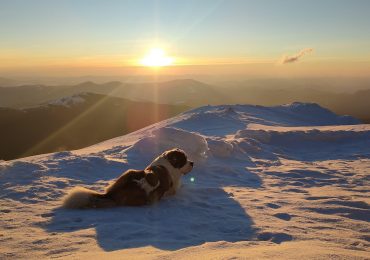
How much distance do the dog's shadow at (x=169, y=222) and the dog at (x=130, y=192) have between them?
0.13m

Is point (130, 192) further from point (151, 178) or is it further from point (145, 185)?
point (151, 178)

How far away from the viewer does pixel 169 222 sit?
20.6ft

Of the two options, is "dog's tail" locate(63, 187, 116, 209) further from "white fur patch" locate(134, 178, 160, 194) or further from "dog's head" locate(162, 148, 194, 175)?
"dog's head" locate(162, 148, 194, 175)

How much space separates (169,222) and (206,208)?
110 cm

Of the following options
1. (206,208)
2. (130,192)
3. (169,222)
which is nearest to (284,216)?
(206,208)

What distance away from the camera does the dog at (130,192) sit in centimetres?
671

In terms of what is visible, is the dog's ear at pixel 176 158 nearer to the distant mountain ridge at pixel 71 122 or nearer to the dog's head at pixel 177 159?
the dog's head at pixel 177 159

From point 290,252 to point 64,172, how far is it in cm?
599

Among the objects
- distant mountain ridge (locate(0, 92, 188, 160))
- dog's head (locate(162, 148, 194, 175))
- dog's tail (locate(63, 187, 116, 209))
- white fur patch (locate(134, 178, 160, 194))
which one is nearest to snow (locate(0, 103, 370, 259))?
dog's tail (locate(63, 187, 116, 209))

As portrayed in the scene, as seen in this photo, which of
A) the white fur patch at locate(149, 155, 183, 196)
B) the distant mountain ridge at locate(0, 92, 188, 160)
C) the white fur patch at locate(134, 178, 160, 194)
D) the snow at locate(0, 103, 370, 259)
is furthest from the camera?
the distant mountain ridge at locate(0, 92, 188, 160)

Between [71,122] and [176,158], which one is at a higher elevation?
[176,158]

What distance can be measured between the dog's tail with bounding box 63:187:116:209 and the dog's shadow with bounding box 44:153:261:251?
0.39ft

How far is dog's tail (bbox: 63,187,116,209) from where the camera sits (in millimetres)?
6672

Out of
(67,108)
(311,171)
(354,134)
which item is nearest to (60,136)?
(67,108)
